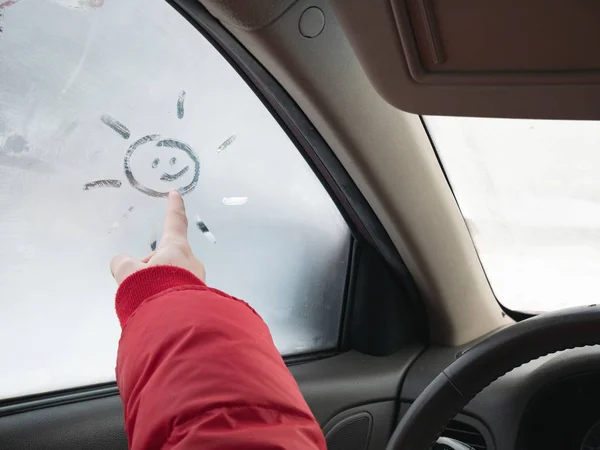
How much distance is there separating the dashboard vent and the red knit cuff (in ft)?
2.87

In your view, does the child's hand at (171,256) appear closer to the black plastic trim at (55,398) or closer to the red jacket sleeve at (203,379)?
the red jacket sleeve at (203,379)

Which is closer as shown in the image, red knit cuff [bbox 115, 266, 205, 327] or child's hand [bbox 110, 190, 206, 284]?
red knit cuff [bbox 115, 266, 205, 327]

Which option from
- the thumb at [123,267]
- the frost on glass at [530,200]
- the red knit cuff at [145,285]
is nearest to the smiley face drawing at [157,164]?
the thumb at [123,267]

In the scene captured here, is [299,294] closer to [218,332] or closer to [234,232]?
[234,232]

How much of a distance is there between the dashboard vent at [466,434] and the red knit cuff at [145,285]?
876 mm

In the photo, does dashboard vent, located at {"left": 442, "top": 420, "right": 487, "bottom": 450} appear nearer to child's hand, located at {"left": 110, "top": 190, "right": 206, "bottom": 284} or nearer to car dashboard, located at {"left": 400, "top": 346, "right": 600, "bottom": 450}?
car dashboard, located at {"left": 400, "top": 346, "right": 600, "bottom": 450}

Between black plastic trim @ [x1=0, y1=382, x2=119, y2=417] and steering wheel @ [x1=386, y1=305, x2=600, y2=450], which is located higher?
steering wheel @ [x1=386, y1=305, x2=600, y2=450]

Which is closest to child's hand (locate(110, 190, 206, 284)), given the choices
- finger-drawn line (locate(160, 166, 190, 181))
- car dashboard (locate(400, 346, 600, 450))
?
finger-drawn line (locate(160, 166, 190, 181))

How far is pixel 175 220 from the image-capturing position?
120 cm

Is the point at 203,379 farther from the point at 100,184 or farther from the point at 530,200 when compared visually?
the point at 530,200

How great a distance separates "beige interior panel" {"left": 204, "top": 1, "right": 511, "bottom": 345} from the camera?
1216mm

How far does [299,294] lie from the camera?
1.70 meters

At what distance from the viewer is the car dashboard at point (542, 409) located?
4.41 feet

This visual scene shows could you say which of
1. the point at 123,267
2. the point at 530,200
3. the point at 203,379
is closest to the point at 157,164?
the point at 123,267
